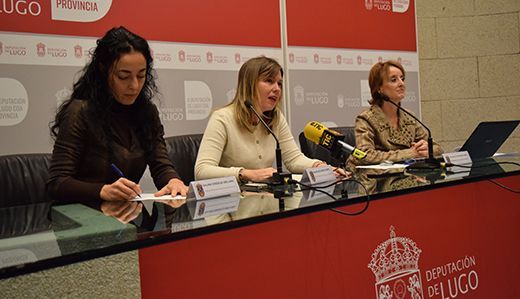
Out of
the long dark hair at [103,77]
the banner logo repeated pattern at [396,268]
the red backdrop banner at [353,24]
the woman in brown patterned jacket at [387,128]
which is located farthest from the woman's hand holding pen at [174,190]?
the red backdrop banner at [353,24]

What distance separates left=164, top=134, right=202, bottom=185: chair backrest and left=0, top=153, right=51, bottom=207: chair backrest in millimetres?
722

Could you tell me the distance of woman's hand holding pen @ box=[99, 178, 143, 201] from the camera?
1774 millimetres

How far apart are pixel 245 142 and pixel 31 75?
1.16m

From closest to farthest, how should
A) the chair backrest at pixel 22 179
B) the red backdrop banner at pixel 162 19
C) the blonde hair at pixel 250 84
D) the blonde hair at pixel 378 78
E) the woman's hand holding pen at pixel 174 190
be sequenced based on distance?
the woman's hand holding pen at pixel 174 190 → the chair backrest at pixel 22 179 → the blonde hair at pixel 250 84 → the red backdrop banner at pixel 162 19 → the blonde hair at pixel 378 78

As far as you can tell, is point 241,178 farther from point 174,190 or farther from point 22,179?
point 22,179

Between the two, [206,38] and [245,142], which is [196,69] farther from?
[245,142]

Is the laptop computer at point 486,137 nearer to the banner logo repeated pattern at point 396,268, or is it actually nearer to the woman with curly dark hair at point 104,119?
the banner logo repeated pattern at point 396,268

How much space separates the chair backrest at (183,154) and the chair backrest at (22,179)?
722mm

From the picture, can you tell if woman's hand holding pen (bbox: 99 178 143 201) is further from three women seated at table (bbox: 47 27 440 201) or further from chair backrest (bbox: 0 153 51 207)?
chair backrest (bbox: 0 153 51 207)

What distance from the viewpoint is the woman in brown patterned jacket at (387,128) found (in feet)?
10.1

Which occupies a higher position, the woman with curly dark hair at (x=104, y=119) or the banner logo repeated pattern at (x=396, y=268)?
the woman with curly dark hair at (x=104, y=119)

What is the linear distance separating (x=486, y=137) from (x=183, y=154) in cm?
147

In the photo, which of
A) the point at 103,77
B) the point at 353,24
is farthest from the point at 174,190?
the point at 353,24

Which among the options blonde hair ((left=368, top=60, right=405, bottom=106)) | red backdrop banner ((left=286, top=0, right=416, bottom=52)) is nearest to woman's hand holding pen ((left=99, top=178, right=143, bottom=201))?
blonde hair ((left=368, top=60, right=405, bottom=106))
